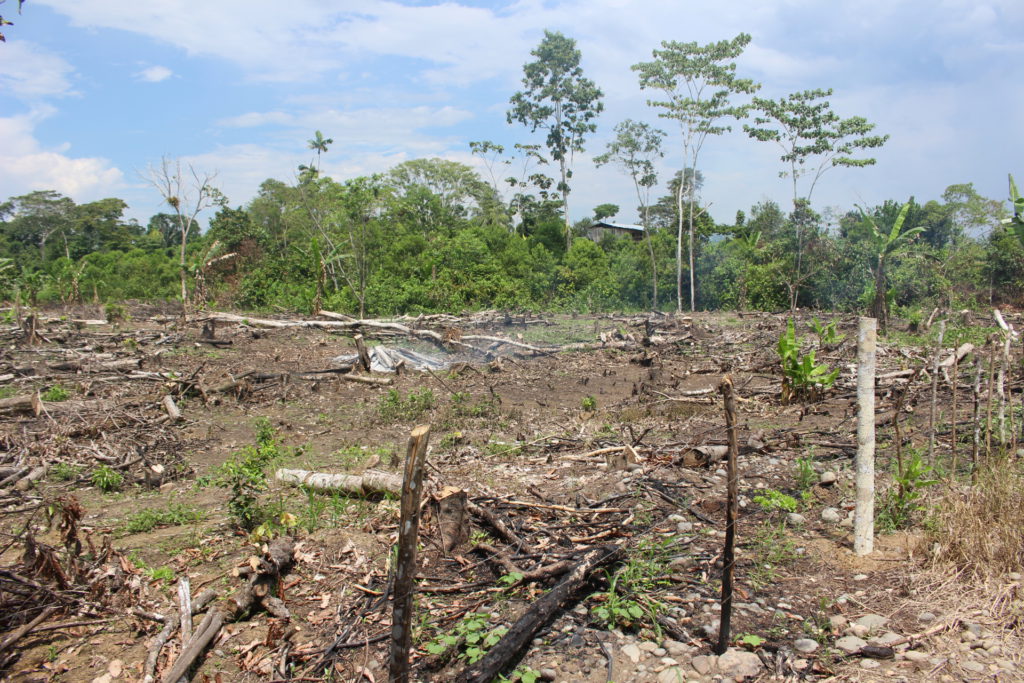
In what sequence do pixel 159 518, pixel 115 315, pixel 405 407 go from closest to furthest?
pixel 159 518 < pixel 405 407 < pixel 115 315

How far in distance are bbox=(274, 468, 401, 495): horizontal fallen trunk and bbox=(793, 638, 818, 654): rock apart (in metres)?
2.94

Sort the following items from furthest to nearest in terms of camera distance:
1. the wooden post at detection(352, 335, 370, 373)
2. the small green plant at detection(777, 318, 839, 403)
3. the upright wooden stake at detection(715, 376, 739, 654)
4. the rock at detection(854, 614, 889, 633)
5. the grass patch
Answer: the wooden post at detection(352, 335, 370, 373)
the small green plant at detection(777, 318, 839, 403)
the grass patch
the rock at detection(854, 614, 889, 633)
the upright wooden stake at detection(715, 376, 739, 654)

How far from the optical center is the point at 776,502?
3.92m

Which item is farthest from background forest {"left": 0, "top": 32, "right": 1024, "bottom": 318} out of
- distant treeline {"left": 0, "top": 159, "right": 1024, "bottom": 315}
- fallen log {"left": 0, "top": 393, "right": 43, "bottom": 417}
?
fallen log {"left": 0, "top": 393, "right": 43, "bottom": 417}

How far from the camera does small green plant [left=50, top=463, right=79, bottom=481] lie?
5918mm

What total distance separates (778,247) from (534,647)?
2500cm

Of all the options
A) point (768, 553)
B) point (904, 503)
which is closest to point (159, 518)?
point (768, 553)

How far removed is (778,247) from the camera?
2488 cm

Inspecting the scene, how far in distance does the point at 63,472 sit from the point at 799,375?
27.3ft

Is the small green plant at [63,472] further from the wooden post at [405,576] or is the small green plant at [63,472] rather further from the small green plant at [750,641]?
the small green plant at [750,641]

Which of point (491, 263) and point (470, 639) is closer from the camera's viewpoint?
point (470, 639)

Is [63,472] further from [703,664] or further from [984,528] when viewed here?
[984,528]

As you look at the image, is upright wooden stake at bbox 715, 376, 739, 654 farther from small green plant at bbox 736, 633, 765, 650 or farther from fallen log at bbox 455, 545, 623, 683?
fallen log at bbox 455, 545, 623, 683

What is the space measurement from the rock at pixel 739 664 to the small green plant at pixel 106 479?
5601 millimetres
